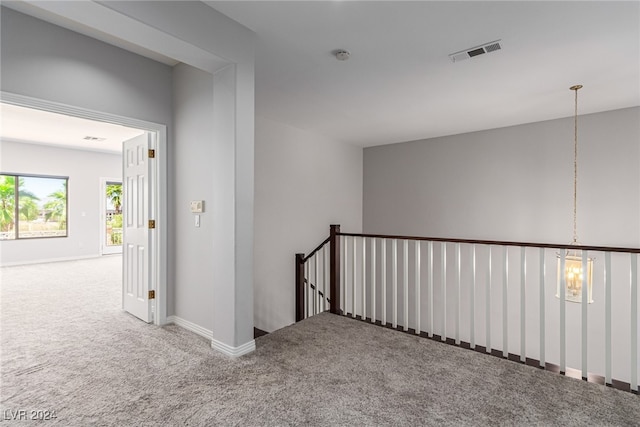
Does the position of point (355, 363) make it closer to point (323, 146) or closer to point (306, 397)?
point (306, 397)

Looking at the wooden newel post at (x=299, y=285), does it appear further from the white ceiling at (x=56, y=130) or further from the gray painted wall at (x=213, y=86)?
the white ceiling at (x=56, y=130)

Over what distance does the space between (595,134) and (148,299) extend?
5.84 m

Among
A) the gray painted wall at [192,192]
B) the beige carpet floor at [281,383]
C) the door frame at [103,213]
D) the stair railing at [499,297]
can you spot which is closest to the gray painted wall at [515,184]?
the stair railing at [499,297]

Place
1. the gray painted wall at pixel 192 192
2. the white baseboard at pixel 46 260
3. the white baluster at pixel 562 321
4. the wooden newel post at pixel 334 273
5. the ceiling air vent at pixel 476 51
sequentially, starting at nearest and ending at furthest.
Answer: the white baluster at pixel 562 321, the ceiling air vent at pixel 476 51, the gray painted wall at pixel 192 192, the wooden newel post at pixel 334 273, the white baseboard at pixel 46 260

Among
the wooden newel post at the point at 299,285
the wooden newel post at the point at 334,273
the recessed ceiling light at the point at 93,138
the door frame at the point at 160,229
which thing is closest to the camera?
the door frame at the point at 160,229

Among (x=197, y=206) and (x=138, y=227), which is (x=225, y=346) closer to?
(x=197, y=206)

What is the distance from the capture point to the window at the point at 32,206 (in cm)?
698

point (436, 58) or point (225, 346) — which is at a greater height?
point (436, 58)

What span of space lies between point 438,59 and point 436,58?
32 mm

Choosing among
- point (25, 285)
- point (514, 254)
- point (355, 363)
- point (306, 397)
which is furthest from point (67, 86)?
point (514, 254)

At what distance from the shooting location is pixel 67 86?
2.55 meters

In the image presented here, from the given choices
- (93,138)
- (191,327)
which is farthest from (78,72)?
(93,138)

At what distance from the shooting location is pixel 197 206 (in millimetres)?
2926

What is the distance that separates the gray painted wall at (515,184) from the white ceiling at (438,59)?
1.40 ft
